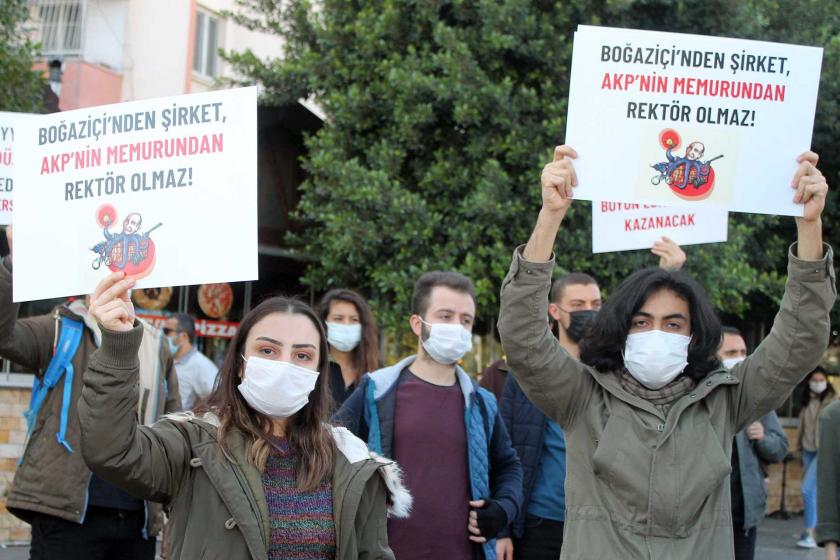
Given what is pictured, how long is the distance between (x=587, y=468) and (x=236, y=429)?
1189mm

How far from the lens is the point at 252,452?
324 centimetres

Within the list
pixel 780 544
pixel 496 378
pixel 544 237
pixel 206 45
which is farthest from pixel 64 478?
pixel 206 45

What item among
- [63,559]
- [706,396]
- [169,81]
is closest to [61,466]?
[63,559]

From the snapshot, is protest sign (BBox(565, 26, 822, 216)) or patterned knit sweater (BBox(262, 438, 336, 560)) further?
protest sign (BBox(565, 26, 822, 216))

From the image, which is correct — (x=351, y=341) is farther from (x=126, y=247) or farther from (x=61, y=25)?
(x=61, y=25)

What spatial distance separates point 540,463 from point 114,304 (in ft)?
9.69

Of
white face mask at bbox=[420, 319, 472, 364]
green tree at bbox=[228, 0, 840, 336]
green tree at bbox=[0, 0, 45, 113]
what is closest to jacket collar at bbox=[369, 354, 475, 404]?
white face mask at bbox=[420, 319, 472, 364]

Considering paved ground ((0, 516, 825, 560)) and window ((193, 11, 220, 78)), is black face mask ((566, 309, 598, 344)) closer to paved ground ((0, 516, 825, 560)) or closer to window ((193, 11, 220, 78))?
paved ground ((0, 516, 825, 560))

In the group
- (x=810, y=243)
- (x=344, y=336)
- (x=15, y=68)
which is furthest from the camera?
(x=15, y=68)

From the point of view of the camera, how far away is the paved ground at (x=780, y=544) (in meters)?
12.7

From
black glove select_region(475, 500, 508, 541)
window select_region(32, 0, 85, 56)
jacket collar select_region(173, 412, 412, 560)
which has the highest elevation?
window select_region(32, 0, 85, 56)

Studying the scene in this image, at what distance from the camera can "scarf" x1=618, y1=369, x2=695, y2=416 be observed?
12.4 feet

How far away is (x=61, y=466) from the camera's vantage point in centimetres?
496

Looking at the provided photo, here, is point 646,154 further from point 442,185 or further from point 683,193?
point 442,185
